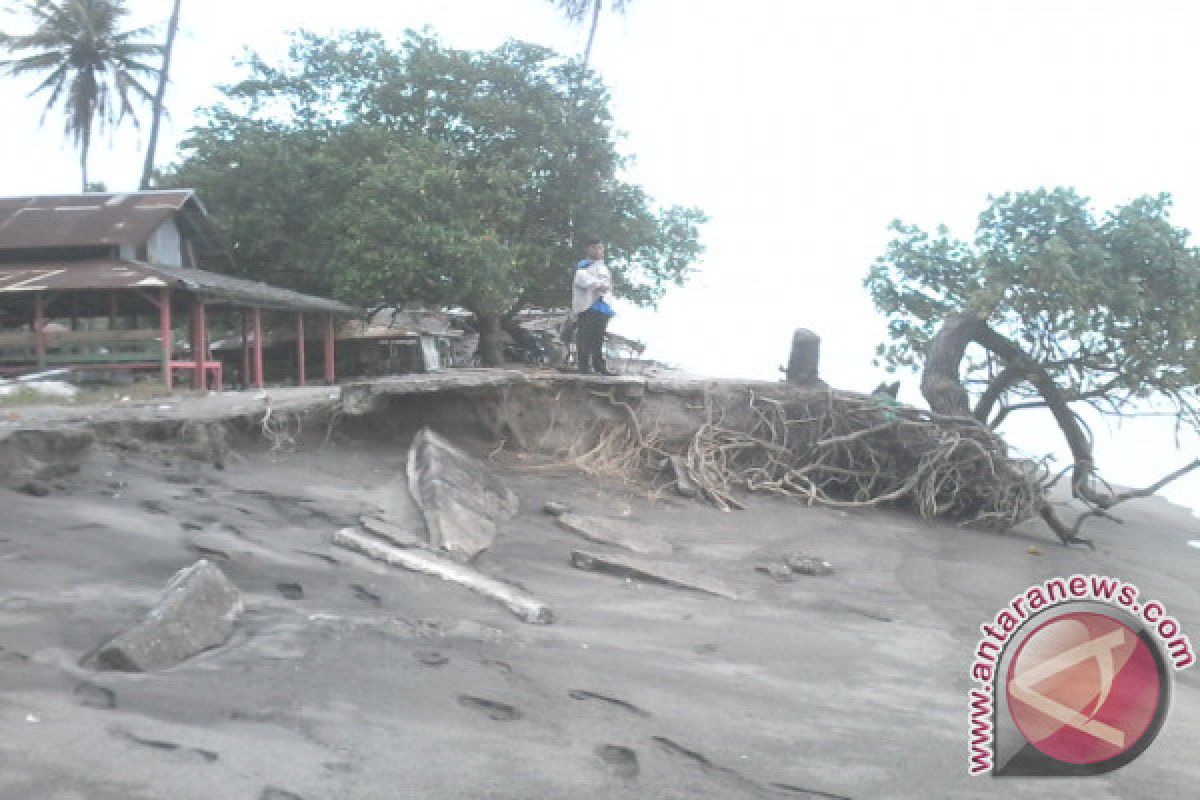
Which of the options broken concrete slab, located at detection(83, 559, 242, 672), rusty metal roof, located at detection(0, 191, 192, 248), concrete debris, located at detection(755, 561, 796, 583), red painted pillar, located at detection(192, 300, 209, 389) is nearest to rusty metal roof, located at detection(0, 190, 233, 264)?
rusty metal roof, located at detection(0, 191, 192, 248)

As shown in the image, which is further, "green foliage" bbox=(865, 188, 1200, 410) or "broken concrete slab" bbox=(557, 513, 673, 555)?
"green foliage" bbox=(865, 188, 1200, 410)

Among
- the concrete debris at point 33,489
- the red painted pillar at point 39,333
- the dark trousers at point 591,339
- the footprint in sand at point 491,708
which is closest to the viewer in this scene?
the footprint in sand at point 491,708

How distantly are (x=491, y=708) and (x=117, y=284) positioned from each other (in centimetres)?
1339

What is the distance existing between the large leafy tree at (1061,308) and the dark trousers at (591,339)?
18.1 ft

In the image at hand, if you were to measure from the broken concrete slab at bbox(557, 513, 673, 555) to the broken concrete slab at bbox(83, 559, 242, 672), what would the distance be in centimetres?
383

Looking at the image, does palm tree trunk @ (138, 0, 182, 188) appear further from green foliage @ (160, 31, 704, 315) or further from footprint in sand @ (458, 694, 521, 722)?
footprint in sand @ (458, 694, 521, 722)

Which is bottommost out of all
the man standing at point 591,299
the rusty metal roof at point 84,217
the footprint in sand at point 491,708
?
the footprint in sand at point 491,708

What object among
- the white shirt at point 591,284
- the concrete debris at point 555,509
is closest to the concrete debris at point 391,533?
the concrete debris at point 555,509

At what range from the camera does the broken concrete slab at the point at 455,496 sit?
265 inches

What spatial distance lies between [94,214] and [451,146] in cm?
739

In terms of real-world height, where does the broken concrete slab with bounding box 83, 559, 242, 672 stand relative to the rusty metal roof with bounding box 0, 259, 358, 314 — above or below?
below

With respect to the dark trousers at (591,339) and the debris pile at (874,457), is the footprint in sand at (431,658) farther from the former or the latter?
the debris pile at (874,457)

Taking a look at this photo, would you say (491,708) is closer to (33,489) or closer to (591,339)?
(33,489)

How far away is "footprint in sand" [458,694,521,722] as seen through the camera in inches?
149
